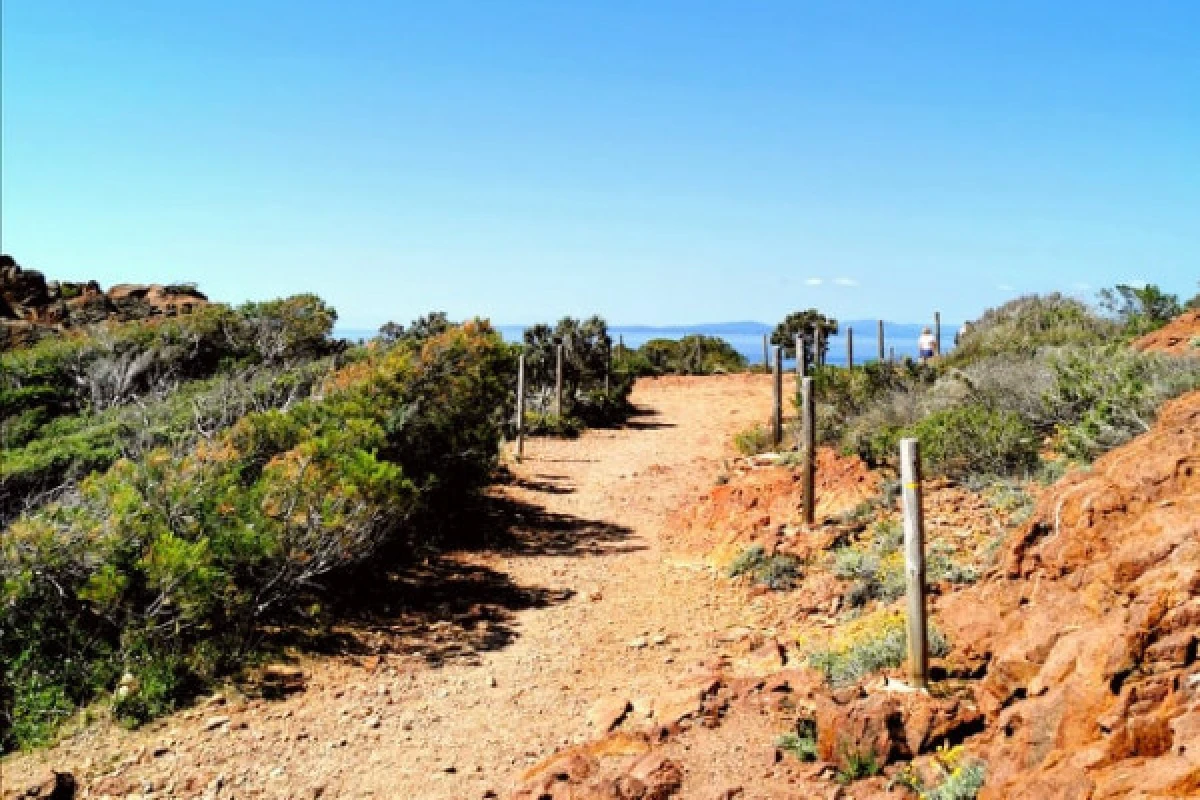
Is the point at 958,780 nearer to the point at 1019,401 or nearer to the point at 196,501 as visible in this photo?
the point at 196,501

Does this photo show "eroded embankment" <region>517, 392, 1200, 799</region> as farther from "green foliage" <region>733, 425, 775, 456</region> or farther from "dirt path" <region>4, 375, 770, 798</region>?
"green foliage" <region>733, 425, 775, 456</region>

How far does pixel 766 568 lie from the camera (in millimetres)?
8961

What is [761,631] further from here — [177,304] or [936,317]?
[936,317]

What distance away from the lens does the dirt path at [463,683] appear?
5695 mm

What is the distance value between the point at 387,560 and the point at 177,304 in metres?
14.7

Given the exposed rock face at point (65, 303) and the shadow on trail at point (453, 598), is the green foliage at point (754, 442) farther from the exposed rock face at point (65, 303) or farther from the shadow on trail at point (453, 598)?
the exposed rock face at point (65, 303)

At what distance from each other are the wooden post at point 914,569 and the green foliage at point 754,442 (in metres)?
9.88

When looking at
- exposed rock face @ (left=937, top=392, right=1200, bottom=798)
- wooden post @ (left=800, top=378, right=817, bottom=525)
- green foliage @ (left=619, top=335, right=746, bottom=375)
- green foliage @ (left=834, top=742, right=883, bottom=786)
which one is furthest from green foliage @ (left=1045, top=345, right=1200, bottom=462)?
green foliage @ (left=619, top=335, right=746, bottom=375)

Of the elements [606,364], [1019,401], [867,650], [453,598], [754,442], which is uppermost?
[606,364]

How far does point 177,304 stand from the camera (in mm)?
21562

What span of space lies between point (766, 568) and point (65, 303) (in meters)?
19.3

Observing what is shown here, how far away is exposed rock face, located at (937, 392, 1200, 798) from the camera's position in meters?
3.57

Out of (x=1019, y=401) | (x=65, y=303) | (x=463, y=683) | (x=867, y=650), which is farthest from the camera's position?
(x=65, y=303)

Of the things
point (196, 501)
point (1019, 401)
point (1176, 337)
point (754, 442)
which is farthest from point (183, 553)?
point (1176, 337)
